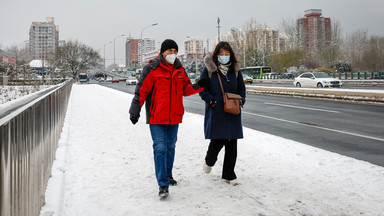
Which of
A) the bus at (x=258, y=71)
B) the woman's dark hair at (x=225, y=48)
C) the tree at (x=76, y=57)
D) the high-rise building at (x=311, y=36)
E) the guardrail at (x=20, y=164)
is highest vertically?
the high-rise building at (x=311, y=36)

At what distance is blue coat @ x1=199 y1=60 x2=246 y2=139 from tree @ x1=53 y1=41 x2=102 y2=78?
242 feet

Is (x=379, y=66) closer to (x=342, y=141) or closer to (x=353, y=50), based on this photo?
(x=353, y=50)

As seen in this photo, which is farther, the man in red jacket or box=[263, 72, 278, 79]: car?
box=[263, 72, 278, 79]: car

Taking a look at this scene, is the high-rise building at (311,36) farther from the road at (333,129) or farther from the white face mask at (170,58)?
the white face mask at (170,58)

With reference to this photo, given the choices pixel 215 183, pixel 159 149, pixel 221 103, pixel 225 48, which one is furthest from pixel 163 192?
pixel 225 48

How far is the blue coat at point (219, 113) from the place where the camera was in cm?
439

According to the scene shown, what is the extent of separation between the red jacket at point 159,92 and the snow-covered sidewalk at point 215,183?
966mm

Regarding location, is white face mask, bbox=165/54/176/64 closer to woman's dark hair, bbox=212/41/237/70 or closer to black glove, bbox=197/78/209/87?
black glove, bbox=197/78/209/87

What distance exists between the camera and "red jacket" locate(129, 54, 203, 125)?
4.04m

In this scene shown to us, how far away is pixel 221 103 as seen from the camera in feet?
14.5

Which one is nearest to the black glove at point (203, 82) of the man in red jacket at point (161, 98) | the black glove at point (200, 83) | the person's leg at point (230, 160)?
the black glove at point (200, 83)

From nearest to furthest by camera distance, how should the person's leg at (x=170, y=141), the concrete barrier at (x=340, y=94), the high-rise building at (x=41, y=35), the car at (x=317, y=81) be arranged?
the person's leg at (x=170, y=141) < the concrete barrier at (x=340, y=94) < the car at (x=317, y=81) < the high-rise building at (x=41, y=35)

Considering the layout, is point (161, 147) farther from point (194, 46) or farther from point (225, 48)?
point (194, 46)

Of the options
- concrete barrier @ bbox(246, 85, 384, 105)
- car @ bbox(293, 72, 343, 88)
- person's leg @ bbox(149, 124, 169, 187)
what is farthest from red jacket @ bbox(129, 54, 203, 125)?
car @ bbox(293, 72, 343, 88)
